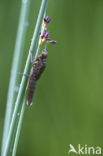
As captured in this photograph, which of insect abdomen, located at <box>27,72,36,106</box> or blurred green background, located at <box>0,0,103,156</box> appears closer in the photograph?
insect abdomen, located at <box>27,72,36,106</box>

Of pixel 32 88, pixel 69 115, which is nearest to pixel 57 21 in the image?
pixel 69 115

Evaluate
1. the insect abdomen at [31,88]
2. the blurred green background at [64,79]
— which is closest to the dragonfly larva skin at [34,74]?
the insect abdomen at [31,88]

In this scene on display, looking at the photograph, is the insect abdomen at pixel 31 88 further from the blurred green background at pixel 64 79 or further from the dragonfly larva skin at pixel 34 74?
the blurred green background at pixel 64 79

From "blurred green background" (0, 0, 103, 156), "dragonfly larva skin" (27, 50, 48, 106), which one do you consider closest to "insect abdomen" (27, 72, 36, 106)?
"dragonfly larva skin" (27, 50, 48, 106)

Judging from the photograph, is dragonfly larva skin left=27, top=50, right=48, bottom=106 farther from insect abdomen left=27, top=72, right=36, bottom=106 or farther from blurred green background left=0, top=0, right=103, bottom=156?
blurred green background left=0, top=0, right=103, bottom=156

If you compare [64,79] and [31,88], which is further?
[64,79]

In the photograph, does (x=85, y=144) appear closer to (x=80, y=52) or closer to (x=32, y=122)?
(x=32, y=122)

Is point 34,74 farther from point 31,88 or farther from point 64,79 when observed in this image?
point 64,79

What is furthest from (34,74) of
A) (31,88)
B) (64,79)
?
(64,79)
